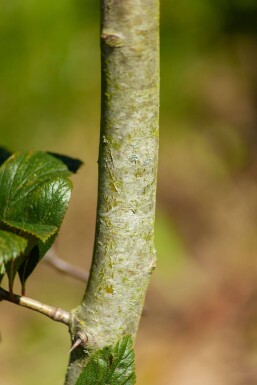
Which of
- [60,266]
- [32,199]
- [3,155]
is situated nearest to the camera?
[32,199]

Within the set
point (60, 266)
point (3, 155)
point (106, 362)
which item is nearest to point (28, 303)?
point (106, 362)

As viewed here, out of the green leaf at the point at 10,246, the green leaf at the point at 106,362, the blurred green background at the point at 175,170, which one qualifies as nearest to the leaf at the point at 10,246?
the green leaf at the point at 10,246

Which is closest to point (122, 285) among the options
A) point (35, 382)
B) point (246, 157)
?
point (35, 382)

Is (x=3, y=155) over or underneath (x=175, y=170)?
underneath

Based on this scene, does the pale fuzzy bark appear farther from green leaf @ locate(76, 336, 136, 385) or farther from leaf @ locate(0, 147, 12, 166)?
leaf @ locate(0, 147, 12, 166)

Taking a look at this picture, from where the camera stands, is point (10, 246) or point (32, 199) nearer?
point (10, 246)

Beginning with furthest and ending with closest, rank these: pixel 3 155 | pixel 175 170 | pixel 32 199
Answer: pixel 175 170, pixel 3 155, pixel 32 199

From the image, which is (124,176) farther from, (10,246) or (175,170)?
(175,170)
